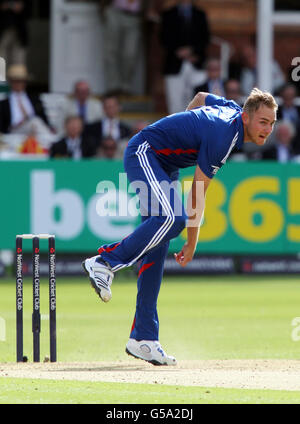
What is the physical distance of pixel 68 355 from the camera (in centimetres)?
971

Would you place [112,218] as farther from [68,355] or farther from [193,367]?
[193,367]

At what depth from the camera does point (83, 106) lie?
1938cm

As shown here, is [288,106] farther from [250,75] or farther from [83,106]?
[83,106]

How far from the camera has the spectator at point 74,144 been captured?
710 inches

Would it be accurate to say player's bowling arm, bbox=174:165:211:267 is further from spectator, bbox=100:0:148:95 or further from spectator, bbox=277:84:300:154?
spectator, bbox=100:0:148:95

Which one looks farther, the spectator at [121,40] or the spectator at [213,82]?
the spectator at [121,40]

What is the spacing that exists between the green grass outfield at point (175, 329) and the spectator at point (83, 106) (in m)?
3.17

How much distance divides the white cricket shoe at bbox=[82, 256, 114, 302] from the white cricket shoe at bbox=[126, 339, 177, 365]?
828mm

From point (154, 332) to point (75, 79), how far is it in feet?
45.9

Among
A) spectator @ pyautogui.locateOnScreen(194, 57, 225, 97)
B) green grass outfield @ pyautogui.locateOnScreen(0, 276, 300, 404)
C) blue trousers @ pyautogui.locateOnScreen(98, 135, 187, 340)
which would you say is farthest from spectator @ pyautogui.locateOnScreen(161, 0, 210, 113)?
blue trousers @ pyautogui.locateOnScreen(98, 135, 187, 340)

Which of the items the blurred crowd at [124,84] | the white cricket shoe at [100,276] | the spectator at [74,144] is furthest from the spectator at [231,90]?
the white cricket shoe at [100,276]

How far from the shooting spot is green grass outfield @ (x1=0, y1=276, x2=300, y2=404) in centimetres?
705

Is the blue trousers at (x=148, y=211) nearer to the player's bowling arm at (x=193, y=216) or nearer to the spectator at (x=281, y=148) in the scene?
the player's bowling arm at (x=193, y=216)

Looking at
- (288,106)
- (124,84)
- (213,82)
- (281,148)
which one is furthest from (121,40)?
(281,148)
